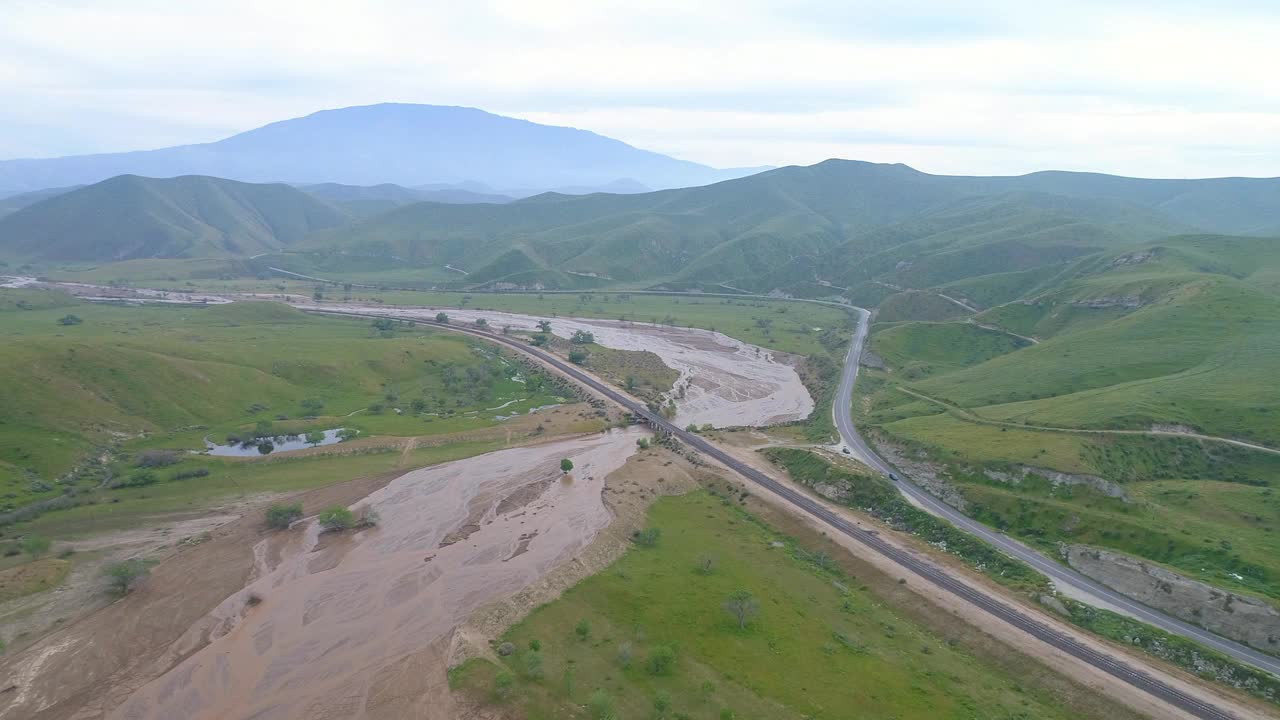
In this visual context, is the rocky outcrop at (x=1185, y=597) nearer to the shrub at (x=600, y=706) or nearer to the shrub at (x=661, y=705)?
the shrub at (x=661, y=705)

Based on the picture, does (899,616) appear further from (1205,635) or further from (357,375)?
(357,375)

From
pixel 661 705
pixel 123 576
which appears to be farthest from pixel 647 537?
pixel 123 576

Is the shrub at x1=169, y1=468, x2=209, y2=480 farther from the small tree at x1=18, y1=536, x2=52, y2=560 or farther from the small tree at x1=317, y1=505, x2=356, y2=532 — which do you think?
the small tree at x1=317, y1=505, x2=356, y2=532

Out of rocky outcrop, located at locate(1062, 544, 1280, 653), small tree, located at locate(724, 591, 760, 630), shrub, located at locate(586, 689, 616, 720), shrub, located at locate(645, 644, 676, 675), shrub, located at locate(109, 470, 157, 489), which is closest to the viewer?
shrub, located at locate(586, 689, 616, 720)

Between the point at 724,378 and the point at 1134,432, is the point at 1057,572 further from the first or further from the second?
the point at 724,378

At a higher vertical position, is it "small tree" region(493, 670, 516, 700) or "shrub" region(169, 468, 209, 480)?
"shrub" region(169, 468, 209, 480)

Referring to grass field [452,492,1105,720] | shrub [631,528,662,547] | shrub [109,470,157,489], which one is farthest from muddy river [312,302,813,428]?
shrub [109,470,157,489]
